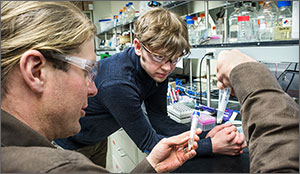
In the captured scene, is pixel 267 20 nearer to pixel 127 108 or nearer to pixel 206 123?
pixel 206 123

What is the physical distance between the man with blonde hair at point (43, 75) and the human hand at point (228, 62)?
1.40 ft

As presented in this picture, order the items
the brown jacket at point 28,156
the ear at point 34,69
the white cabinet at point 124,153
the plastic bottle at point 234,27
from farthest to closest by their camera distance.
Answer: the white cabinet at point 124,153 < the plastic bottle at point 234,27 < the ear at point 34,69 < the brown jacket at point 28,156

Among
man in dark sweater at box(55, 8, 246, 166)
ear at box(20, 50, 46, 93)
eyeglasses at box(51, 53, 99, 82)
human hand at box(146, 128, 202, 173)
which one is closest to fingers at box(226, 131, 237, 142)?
man in dark sweater at box(55, 8, 246, 166)

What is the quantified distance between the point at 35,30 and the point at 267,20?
1.36 meters

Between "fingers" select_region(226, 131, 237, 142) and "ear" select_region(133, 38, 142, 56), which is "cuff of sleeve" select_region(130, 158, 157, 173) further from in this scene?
"ear" select_region(133, 38, 142, 56)

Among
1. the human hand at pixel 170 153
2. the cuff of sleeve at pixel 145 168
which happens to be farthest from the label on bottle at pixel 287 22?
the cuff of sleeve at pixel 145 168

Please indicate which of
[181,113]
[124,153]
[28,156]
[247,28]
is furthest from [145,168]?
[124,153]

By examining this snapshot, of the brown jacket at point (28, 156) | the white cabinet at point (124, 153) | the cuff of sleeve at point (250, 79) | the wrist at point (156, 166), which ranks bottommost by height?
the white cabinet at point (124, 153)

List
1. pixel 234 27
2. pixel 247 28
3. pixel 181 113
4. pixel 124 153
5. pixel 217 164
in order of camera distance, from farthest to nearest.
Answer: pixel 124 153 < pixel 181 113 < pixel 234 27 < pixel 247 28 < pixel 217 164

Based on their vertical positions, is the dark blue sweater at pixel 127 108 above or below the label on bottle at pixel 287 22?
below

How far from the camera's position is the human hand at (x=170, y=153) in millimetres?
961

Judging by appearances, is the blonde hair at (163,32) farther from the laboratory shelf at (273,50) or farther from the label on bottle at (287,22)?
the label on bottle at (287,22)

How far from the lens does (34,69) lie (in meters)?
0.57

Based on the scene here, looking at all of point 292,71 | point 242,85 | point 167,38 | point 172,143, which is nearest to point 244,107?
point 242,85
